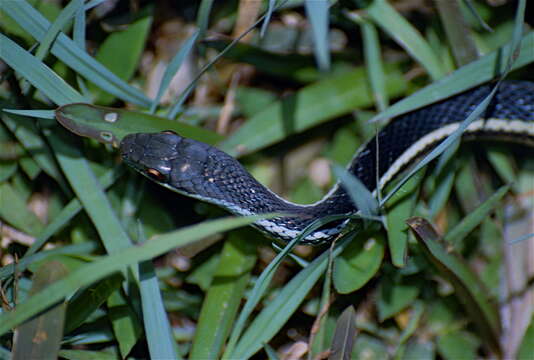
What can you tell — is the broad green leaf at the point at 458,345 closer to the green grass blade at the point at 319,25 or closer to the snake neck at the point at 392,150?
the snake neck at the point at 392,150

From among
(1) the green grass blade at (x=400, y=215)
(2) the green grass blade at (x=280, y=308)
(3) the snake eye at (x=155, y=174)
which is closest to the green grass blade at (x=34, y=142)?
(3) the snake eye at (x=155, y=174)

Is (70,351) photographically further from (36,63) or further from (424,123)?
(424,123)

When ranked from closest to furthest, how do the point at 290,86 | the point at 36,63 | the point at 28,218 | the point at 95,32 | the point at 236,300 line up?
1. the point at 36,63
2. the point at 236,300
3. the point at 28,218
4. the point at 95,32
5. the point at 290,86

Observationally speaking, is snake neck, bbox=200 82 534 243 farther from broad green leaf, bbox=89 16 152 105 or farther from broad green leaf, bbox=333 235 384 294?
broad green leaf, bbox=89 16 152 105

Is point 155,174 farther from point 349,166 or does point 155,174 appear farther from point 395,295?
point 395,295

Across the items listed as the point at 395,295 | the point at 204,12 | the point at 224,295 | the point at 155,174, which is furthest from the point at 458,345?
the point at 204,12

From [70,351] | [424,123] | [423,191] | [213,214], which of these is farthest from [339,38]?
[70,351]

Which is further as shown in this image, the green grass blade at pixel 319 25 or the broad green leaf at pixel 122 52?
the broad green leaf at pixel 122 52

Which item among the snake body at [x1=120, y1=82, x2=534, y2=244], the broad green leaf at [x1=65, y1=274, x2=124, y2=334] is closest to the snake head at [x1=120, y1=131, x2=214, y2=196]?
the snake body at [x1=120, y1=82, x2=534, y2=244]
